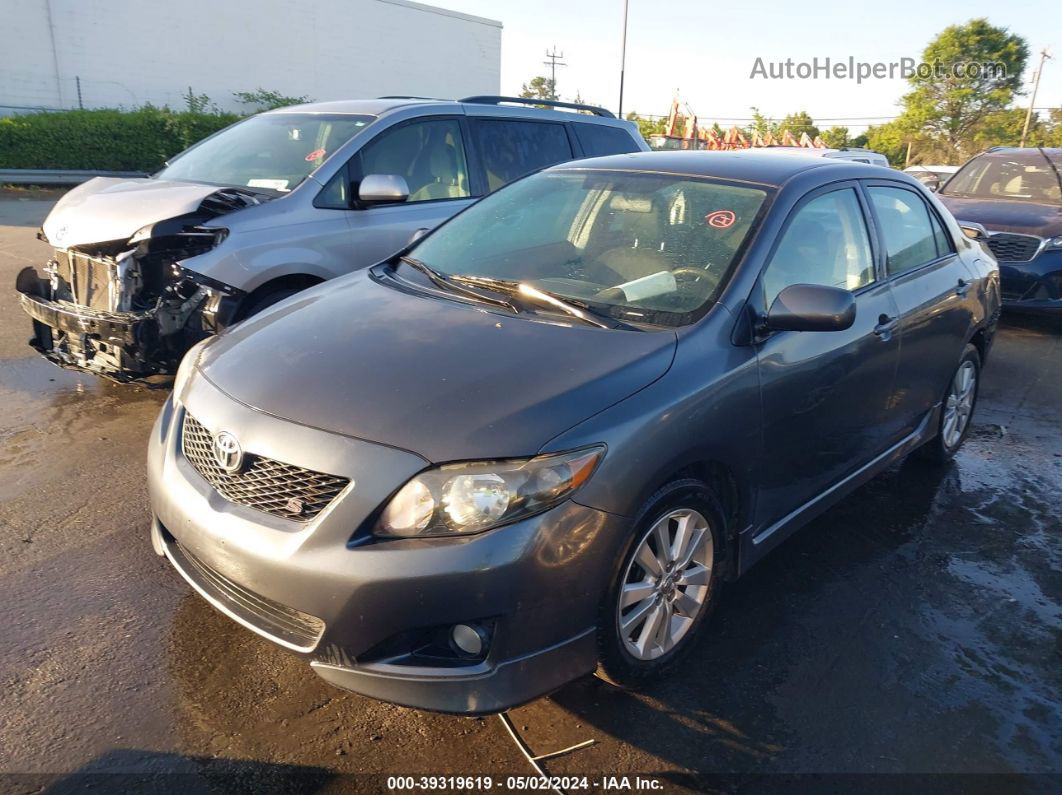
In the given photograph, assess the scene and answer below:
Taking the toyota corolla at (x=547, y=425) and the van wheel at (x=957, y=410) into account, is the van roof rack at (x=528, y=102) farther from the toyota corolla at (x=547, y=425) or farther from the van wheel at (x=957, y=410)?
the van wheel at (x=957, y=410)

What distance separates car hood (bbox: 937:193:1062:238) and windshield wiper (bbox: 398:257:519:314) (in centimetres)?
735

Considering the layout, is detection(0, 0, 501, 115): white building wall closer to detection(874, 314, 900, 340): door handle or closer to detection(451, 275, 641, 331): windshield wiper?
detection(451, 275, 641, 331): windshield wiper

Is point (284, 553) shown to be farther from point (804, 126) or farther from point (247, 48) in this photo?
point (804, 126)

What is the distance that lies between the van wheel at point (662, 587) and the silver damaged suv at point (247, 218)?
2.94 metres

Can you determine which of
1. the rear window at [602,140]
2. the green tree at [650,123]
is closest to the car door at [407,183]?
the rear window at [602,140]

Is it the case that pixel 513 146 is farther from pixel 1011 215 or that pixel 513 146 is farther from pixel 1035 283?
pixel 1011 215

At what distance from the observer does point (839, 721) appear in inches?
106

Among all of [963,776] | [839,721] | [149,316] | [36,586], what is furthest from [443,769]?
[149,316]

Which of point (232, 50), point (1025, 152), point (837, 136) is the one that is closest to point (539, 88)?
point (837, 136)

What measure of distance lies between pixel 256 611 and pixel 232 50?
28.2m

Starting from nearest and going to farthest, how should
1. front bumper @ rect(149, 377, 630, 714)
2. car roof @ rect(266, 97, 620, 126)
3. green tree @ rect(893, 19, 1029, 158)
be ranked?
front bumper @ rect(149, 377, 630, 714)
car roof @ rect(266, 97, 620, 126)
green tree @ rect(893, 19, 1029, 158)

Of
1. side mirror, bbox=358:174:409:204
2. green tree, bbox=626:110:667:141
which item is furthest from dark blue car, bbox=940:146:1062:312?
green tree, bbox=626:110:667:141

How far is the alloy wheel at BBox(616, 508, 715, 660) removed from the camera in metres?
2.61

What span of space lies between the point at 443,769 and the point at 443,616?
0.54 m
